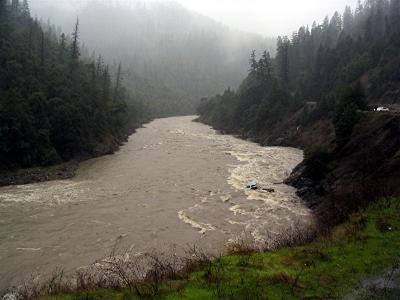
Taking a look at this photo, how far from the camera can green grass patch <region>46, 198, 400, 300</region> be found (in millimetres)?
11875

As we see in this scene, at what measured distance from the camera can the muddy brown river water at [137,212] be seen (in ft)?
75.8

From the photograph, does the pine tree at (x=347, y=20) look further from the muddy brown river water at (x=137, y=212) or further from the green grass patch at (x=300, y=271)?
the green grass patch at (x=300, y=271)

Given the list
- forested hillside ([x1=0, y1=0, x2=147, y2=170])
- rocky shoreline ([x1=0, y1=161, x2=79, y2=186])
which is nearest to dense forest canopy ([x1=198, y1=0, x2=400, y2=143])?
rocky shoreline ([x1=0, y1=161, x2=79, y2=186])

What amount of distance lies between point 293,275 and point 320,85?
306 feet

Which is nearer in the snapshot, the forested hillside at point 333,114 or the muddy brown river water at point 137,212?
the muddy brown river water at point 137,212

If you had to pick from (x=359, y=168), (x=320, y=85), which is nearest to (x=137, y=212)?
(x=359, y=168)

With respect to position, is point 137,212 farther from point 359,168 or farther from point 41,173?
point 359,168

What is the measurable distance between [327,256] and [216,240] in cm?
1089

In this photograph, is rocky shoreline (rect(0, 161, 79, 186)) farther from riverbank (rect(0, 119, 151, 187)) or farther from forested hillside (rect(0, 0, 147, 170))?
forested hillside (rect(0, 0, 147, 170))

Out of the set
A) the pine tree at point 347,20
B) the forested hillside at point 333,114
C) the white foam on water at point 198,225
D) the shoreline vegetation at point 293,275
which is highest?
the pine tree at point 347,20

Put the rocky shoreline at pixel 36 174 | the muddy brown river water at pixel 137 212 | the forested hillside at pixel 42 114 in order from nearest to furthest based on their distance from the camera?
the muddy brown river water at pixel 137 212, the rocky shoreline at pixel 36 174, the forested hillside at pixel 42 114

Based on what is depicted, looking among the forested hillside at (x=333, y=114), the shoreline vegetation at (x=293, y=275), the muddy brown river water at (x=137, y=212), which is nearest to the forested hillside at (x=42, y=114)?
the muddy brown river water at (x=137, y=212)

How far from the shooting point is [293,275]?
1313 centimetres

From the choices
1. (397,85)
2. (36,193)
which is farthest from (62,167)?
(397,85)
